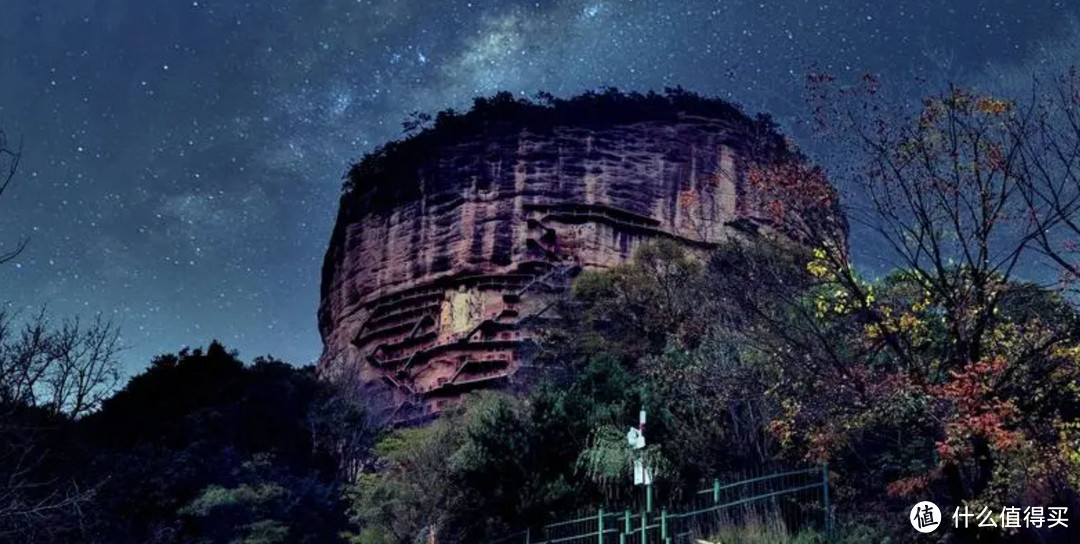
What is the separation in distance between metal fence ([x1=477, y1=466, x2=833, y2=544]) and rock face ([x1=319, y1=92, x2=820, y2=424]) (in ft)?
68.4

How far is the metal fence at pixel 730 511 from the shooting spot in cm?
1248

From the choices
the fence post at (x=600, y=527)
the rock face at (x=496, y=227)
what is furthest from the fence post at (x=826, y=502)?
the rock face at (x=496, y=227)

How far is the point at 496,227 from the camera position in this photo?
38.4 metres

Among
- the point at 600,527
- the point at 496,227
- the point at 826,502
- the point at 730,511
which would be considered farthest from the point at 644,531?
the point at 496,227

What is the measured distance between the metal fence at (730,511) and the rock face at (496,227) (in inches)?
821

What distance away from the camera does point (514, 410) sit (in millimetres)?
16922

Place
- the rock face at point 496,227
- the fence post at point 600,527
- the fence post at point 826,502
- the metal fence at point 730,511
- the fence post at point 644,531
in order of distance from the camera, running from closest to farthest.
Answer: the fence post at point 826,502, the metal fence at point 730,511, the fence post at point 644,531, the fence post at point 600,527, the rock face at point 496,227

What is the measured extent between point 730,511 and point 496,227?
87.7 feet

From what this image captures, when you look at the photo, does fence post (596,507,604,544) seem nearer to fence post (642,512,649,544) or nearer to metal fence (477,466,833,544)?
metal fence (477,466,833,544)

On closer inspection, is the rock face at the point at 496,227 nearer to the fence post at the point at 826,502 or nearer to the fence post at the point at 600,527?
the fence post at the point at 600,527

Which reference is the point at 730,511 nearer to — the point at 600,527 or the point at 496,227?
the point at 600,527

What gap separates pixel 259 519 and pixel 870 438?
13099mm

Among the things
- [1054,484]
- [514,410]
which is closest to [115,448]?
[514,410]

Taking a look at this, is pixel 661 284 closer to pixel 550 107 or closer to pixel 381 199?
pixel 550 107
